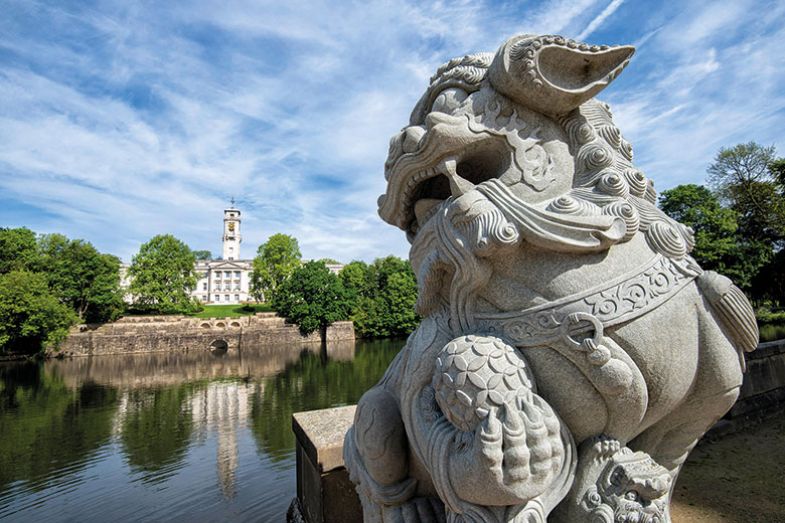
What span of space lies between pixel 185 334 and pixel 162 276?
9.96 meters

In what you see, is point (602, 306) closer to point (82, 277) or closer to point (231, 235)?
point (82, 277)

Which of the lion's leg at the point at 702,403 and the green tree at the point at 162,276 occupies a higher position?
the green tree at the point at 162,276

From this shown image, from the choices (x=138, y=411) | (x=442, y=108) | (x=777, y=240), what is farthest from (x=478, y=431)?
(x=777, y=240)

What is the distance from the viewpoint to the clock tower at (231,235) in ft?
238

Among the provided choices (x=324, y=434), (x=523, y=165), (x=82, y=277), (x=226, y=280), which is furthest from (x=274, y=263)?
(x=523, y=165)

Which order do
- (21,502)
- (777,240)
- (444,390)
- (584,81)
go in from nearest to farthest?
(444,390), (584,81), (21,502), (777,240)

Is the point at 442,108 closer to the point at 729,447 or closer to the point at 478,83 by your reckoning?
the point at 478,83

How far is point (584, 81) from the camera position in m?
2.10

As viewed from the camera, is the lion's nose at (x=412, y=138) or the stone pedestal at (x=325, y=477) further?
the stone pedestal at (x=325, y=477)

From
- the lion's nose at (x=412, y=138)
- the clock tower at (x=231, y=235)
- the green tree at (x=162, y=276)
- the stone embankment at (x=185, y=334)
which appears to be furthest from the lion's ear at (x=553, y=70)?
the clock tower at (x=231, y=235)

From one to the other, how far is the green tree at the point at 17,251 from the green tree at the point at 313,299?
17.9 meters

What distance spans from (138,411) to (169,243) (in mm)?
32567

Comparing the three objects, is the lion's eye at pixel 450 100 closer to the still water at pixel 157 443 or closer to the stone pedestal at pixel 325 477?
the stone pedestal at pixel 325 477

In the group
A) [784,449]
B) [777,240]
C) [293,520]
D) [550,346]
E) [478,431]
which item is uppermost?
[777,240]
